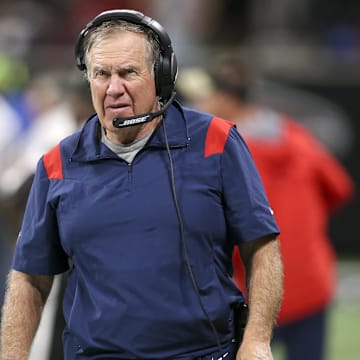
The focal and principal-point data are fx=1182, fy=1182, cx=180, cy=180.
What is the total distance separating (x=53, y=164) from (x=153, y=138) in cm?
37

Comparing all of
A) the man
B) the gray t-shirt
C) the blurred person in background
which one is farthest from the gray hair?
the blurred person in background

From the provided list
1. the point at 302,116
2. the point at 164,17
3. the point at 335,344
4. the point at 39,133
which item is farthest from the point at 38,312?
the point at 164,17

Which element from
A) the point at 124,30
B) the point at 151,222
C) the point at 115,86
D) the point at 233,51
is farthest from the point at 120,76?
A: the point at 233,51

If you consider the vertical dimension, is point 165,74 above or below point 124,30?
below

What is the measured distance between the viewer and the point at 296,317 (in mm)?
7102

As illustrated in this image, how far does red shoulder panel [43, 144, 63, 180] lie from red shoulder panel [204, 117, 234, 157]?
518mm

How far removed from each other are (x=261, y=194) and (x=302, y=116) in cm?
1051

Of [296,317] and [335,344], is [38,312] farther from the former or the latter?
[335,344]

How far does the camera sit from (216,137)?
3.99 m

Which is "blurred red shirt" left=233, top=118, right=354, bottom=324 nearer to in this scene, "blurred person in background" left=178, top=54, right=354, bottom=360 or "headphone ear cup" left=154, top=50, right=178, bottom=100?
"blurred person in background" left=178, top=54, right=354, bottom=360

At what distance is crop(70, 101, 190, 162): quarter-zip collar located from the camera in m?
4.00

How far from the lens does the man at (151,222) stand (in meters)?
3.88

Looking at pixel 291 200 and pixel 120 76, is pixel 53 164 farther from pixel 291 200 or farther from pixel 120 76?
pixel 291 200

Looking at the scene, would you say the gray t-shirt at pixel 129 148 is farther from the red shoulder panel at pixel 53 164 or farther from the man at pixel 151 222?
the red shoulder panel at pixel 53 164
